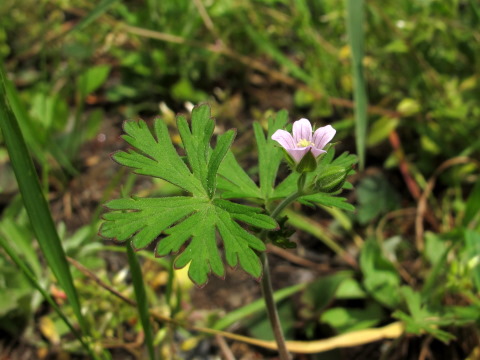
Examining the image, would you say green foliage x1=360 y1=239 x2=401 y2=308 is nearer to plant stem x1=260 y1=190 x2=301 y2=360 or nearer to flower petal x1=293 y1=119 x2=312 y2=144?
plant stem x1=260 y1=190 x2=301 y2=360

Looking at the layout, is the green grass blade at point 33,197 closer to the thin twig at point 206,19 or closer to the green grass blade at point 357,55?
the green grass blade at point 357,55

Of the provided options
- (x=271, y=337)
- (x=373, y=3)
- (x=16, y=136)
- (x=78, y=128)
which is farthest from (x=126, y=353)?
(x=373, y=3)

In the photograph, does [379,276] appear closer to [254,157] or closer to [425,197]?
[425,197]

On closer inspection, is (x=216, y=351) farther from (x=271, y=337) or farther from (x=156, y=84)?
(x=156, y=84)

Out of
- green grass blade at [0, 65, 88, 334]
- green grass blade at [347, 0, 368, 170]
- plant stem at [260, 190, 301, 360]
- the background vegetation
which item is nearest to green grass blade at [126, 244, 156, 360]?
the background vegetation

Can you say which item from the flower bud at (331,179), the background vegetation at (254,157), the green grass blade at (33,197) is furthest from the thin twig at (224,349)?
the flower bud at (331,179)

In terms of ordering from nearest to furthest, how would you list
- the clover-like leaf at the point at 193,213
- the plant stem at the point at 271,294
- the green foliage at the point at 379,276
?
the clover-like leaf at the point at 193,213
the plant stem at the point at 271,294
the green foliage at the point at 379,276
